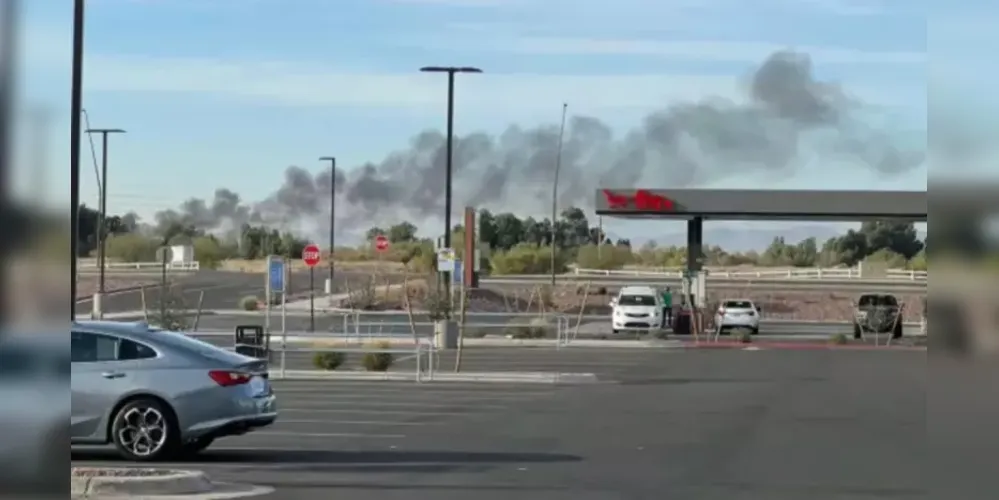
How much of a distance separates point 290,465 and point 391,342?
20.7 metres

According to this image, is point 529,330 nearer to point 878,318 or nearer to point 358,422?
point 878,318

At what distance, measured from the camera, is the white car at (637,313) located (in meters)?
49.9

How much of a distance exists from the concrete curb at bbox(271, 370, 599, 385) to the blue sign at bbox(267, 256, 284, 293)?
3.13 m

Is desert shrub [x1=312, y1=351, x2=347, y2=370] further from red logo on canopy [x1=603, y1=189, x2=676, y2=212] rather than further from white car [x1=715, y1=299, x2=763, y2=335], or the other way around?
red logo on canopy [x1=603, y1=189, x2=676, y2=212]

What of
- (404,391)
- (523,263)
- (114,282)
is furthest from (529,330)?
(523,263)

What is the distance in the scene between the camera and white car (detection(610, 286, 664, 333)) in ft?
164

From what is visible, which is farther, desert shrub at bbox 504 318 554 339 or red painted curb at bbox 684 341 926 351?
desert shrub at bbox 504 318 554 339

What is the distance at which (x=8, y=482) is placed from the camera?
7.05 metres

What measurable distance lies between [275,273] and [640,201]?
22.6 meters

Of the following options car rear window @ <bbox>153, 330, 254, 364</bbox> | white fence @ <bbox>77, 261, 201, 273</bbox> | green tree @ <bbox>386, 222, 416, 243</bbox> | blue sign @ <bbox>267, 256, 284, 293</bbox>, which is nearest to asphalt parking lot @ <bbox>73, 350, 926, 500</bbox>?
car rear window @ <bbox>153, 330, 254, 364</bbox>

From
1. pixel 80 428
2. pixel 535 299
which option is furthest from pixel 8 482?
pixel 535 299

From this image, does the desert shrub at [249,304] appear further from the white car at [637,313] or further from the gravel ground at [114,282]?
the white car at [637,313]

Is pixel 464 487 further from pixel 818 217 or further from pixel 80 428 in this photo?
pixel 818 217

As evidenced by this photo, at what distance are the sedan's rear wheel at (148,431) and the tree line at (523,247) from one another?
111 ft
